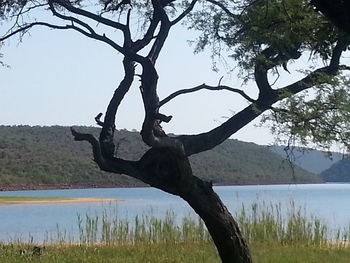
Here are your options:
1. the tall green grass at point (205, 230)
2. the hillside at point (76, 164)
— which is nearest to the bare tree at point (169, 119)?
the tall green grass at point (205, 230)

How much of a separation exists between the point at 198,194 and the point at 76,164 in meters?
44.9

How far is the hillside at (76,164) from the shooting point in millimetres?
49531

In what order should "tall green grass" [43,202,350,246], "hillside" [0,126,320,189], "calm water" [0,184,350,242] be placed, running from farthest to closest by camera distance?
"hillside" [0,126,320,189]
"calm water" [0,184,350,242]
"tall green grass" [43,202,350,246]

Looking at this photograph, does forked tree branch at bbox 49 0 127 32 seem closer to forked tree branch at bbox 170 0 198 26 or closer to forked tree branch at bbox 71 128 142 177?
forked tree branch at bbox 170 0 198 26

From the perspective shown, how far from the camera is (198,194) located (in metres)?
6.30

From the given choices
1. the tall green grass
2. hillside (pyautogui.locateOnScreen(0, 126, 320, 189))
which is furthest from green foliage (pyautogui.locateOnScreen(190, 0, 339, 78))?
hillside (pyautogui.locateOnScreen(0, 126, 320, 189))

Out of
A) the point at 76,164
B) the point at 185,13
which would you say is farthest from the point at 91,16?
the point at 76,164

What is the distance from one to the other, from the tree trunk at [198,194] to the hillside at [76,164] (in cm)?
3913

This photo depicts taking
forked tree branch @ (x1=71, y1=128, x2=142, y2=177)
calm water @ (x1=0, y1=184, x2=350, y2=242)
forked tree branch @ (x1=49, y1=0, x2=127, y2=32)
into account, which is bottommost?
calm water @ (x1=0, y1=184, x2=350, y2=242)

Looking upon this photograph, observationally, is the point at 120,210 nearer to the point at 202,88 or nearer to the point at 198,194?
the point at 202,88

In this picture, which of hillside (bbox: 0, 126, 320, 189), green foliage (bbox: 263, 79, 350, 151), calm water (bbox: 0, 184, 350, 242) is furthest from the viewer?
hillside (bbox: 0, 126, 320, 189)

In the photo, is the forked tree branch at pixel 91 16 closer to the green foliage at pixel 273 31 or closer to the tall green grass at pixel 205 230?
the green foliage at pixel 273 31

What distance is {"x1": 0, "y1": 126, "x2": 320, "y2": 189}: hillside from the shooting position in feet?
163

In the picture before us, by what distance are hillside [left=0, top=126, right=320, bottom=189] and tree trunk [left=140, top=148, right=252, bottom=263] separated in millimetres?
39128
